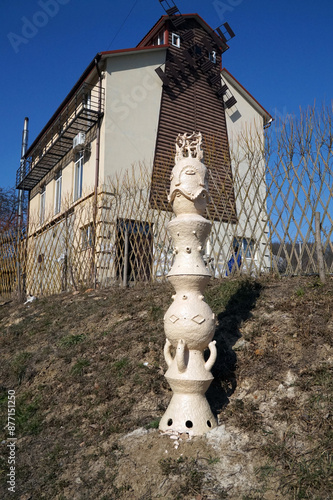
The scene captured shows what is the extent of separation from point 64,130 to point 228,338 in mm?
10034

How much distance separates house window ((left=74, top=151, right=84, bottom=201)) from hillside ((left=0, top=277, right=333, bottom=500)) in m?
7.76

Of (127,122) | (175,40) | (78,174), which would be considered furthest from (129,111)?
(175,40)

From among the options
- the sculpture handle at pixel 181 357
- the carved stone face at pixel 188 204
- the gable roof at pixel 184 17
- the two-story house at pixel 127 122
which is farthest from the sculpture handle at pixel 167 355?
the gable roof at pixel 184 17

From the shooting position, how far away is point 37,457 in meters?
3.09

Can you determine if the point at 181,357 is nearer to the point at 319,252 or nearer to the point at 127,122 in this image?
the point at 319,252

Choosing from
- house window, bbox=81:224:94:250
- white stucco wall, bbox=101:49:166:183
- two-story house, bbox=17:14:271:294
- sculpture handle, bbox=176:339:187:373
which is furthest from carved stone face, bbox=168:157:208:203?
white stucco wall, bbox=101:49:166:183

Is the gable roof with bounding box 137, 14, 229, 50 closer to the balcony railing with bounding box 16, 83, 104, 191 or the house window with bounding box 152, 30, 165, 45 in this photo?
the house window with bounding box 152, 30, 165, 45

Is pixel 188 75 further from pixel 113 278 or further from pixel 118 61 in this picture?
pixel 113 278

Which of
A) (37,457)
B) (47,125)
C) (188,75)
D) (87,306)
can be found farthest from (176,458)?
(47,125)

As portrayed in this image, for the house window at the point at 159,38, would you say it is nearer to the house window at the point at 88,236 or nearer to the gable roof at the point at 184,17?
the gable roof at the point at 184,17

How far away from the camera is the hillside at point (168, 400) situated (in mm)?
2449

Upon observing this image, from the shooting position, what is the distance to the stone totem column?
2.86 metres

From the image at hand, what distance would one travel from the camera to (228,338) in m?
3.90

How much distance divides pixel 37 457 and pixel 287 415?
1945 millimetres
